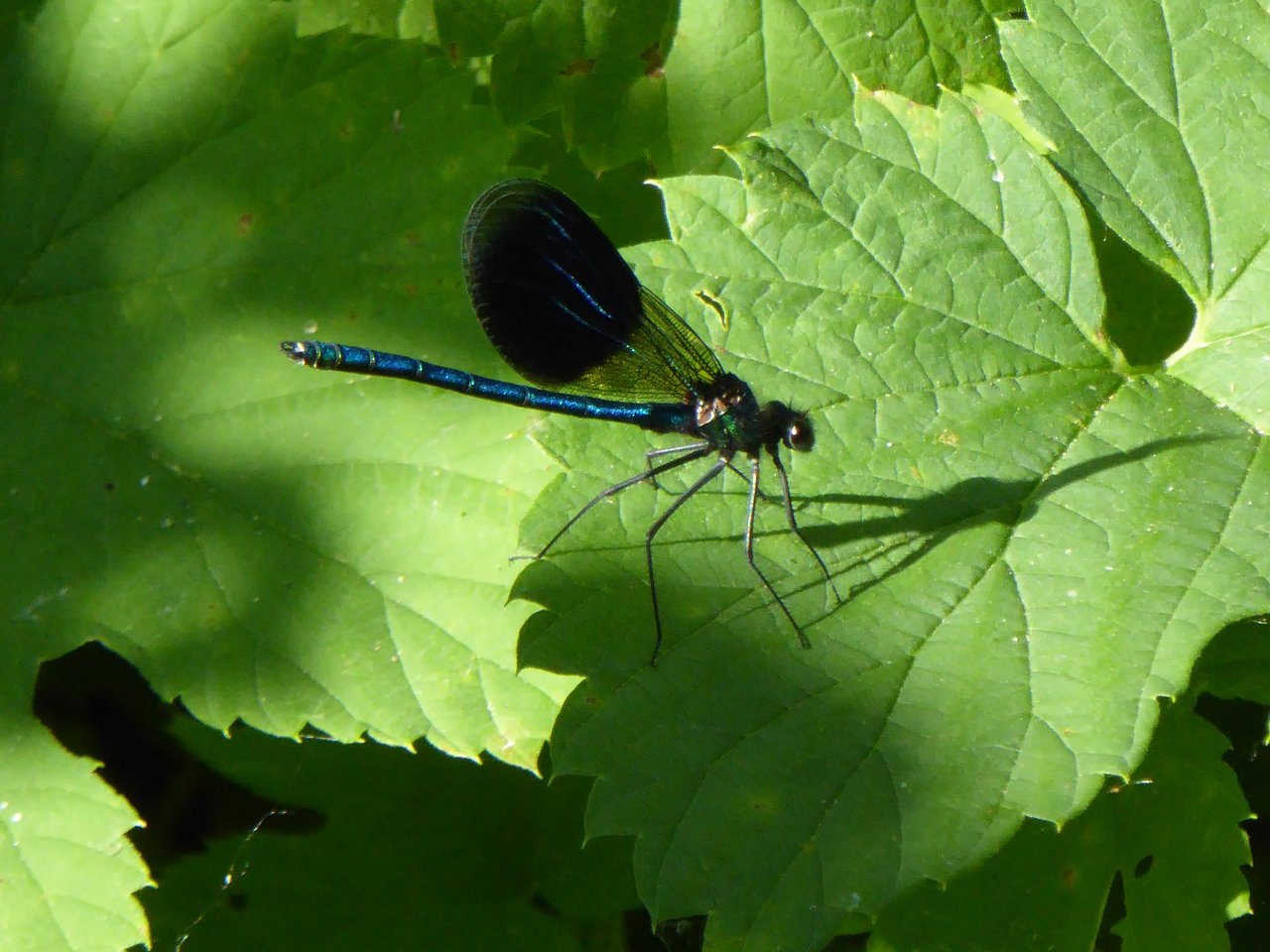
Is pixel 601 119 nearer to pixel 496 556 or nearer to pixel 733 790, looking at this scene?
pixel 496 556

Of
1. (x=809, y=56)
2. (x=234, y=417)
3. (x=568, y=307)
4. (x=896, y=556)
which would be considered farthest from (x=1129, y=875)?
(x=234, y=417)

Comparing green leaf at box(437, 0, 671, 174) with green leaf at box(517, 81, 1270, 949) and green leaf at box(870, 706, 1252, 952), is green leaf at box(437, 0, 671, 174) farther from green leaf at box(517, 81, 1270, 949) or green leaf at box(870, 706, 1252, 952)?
green leaf at box(870, 706, 1252, 952)

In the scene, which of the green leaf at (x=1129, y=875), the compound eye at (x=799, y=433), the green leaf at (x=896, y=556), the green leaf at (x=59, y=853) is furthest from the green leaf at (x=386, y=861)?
the compound eye at (x=799, y=433)

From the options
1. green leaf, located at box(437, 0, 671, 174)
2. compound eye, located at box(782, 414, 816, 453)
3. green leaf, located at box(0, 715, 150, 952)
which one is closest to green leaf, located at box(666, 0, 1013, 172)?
green leaf, located at box(437, 0, 671, 174)

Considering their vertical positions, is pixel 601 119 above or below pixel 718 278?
above

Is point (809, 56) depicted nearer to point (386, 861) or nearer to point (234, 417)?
point (234, 417)

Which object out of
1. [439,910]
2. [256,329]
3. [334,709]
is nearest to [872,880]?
[334,709]

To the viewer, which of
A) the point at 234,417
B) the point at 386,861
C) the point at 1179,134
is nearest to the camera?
the point at 1179,134
